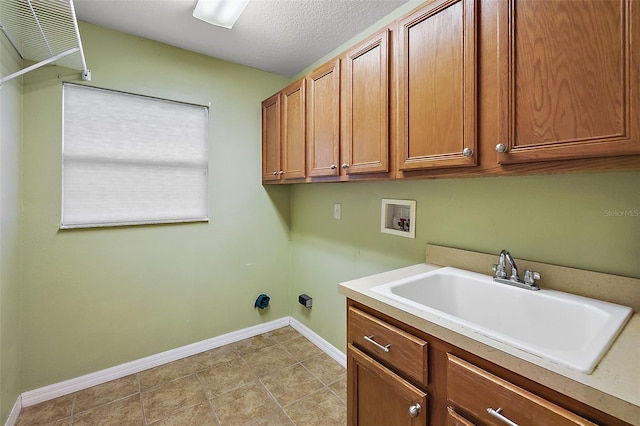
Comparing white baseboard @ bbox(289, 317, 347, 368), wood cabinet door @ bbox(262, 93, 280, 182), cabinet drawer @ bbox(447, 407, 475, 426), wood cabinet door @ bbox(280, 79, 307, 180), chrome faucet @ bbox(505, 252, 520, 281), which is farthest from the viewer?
wood cabinet door @ bbox(262, 93, 280, 182)

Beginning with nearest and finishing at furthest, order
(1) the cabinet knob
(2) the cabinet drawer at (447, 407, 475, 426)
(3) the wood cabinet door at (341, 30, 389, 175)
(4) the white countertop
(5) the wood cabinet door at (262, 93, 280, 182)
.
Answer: (4) the white countertop < (2) the cabinet drawer at (447, 407, 475, 426) < (1) the cabinet knob < (3) the wood cabinet door at (341, 30, 389, 175) < (5) the wood cabinet door at (262, 93, 280, 182)

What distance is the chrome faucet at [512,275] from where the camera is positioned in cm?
120

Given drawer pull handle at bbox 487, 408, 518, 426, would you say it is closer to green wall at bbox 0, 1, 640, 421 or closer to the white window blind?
green wall at bbox 0, 1, 640, 421

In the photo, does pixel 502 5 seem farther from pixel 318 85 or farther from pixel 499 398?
pixel 499 398

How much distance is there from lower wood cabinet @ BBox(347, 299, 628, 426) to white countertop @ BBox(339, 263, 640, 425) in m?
0.04

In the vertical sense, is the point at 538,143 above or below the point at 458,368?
above

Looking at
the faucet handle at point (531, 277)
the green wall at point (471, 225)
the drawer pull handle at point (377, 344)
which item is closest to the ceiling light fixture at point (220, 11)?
the green wall at point (471, 225)

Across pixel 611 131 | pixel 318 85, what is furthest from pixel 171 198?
pixel 611 131

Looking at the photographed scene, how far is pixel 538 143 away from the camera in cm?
95

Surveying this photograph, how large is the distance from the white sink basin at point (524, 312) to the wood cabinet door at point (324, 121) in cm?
84

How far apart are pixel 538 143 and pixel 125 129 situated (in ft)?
8.01

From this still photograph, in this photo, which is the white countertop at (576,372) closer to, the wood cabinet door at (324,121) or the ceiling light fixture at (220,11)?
the wood cabinet door at (324,121)

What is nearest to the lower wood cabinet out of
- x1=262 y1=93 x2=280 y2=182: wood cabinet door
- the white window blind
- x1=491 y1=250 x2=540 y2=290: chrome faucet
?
x1=491 y1=250 x2=540 y2=290: chrome faucet

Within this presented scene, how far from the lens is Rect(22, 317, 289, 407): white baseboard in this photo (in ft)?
6.23
